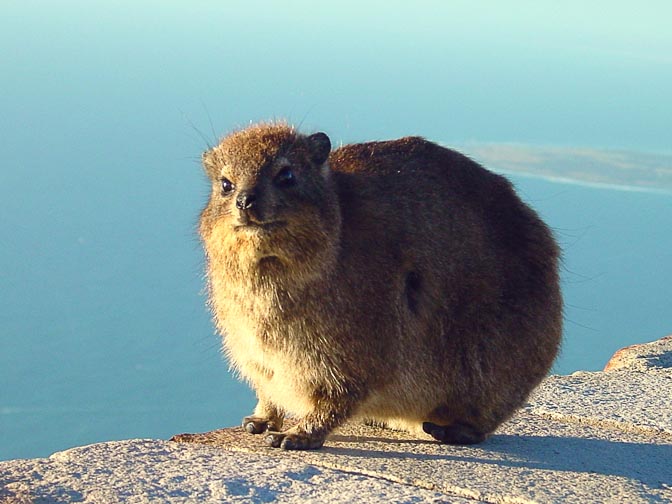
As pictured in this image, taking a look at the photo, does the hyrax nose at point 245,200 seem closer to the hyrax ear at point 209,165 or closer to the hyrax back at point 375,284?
the hyrax back at point 375,284

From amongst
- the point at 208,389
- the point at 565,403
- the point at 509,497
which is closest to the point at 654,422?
the point at 565,403

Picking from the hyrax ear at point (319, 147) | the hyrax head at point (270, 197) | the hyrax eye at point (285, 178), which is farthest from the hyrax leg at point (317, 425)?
the hyrax ear at point (319, 147)

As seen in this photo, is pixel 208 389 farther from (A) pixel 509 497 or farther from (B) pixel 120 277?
(A) pixel 509 497

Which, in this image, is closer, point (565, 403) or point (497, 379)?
point (497, 379)

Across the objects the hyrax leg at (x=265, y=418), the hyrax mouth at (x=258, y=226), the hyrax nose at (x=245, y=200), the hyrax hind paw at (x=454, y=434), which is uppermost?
the hyrax nose at (x=245, y=200)

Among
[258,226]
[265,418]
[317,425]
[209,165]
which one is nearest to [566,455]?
[317,425]

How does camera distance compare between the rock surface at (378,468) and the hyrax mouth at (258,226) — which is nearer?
the rock surface at (378,468)

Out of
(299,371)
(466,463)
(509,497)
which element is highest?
(299,371)

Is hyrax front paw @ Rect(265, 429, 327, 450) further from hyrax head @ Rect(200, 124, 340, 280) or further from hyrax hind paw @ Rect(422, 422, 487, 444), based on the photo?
hyrax head @ Rect(200, 124, 340, 280)
